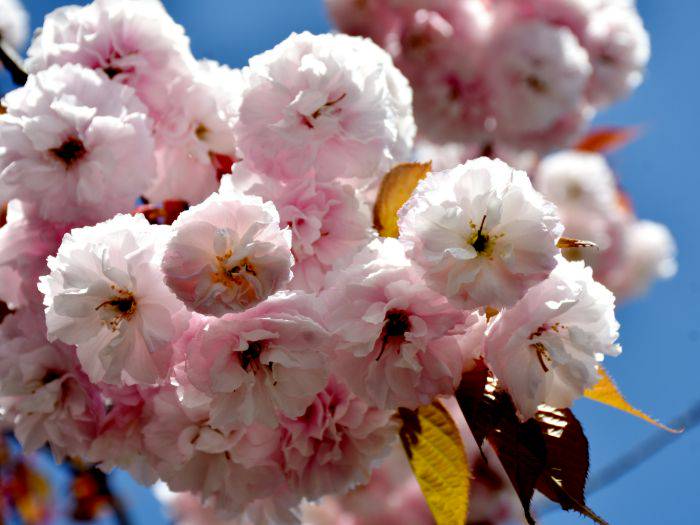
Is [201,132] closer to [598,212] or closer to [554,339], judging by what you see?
[554,339]

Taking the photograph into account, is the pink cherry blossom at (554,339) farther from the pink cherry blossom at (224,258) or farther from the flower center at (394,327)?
the pink cherry blossom at (224,258)

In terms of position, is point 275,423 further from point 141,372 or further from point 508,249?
point 508,249

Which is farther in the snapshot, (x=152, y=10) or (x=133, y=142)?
(x=152, y=10)

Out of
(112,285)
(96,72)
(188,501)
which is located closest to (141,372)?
(112,285)

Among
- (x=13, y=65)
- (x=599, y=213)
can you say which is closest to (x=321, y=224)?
(x=13, y=65)

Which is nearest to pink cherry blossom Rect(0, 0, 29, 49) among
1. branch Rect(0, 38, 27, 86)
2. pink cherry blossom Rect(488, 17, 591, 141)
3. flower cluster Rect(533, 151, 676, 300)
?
branch Rect(0, 38, 27, 86)

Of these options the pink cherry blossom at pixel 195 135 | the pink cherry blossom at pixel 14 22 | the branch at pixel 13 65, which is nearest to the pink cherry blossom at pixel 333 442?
the pink cherry blossom at pixel 195 135
